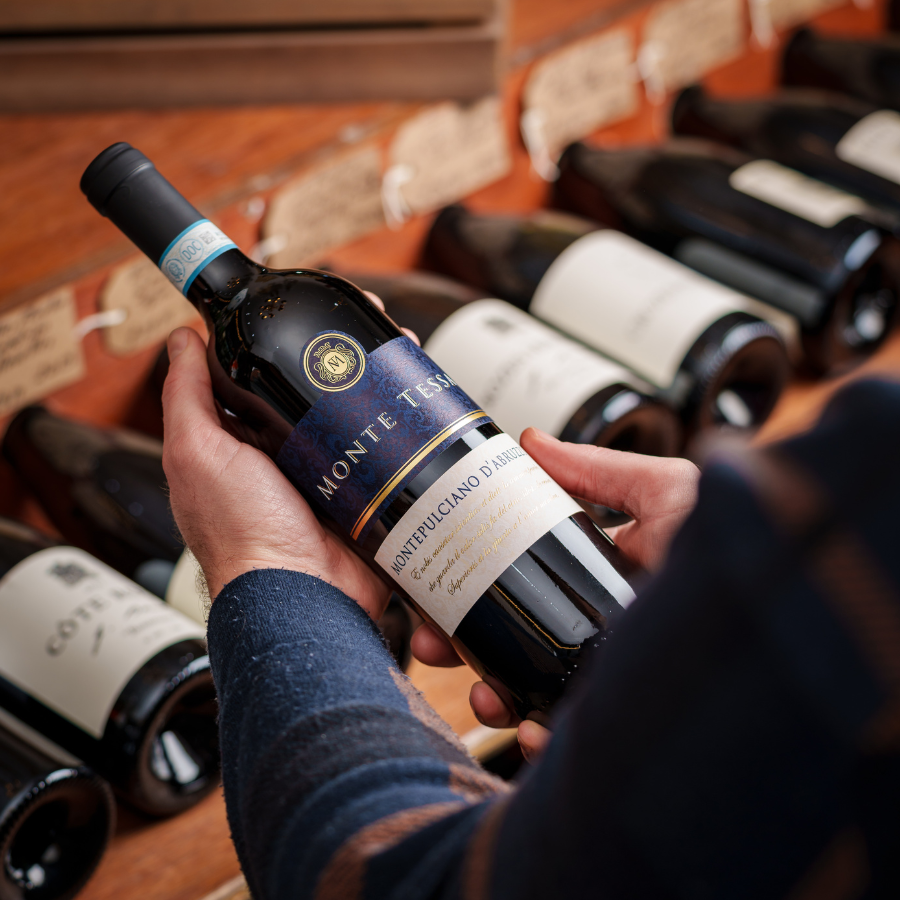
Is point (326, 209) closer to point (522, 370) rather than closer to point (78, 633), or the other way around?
point (522, 370)

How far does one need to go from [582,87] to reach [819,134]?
1.00 feet

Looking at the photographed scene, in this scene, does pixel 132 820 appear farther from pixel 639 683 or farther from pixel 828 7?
pixel 828 7

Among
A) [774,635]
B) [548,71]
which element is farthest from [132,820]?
[548,71]

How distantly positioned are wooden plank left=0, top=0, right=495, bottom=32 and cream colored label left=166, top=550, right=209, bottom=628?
0.54 m

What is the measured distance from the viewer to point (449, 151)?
0.97 m

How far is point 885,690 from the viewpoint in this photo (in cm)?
16

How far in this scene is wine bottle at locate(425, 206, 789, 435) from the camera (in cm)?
77

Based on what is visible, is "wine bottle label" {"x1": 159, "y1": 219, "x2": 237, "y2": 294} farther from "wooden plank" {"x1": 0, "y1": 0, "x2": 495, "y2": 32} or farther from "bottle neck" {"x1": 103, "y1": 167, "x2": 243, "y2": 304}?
"wooden plank" {"x1": 0, "y1": 0, "x2": 495, "y2": 32}

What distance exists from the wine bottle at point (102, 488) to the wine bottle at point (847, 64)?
106cm

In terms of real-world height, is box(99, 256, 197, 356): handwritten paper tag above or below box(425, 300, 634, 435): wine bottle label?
above

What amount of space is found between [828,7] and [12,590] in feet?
4.38

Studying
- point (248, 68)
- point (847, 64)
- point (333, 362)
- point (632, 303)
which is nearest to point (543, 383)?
point (632, 303)

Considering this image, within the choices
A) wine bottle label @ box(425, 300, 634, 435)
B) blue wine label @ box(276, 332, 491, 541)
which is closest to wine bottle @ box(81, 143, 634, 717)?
blue wine label @ box(276, 332, 491, 541)

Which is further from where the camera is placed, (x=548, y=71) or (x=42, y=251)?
(x=548, y=71)
